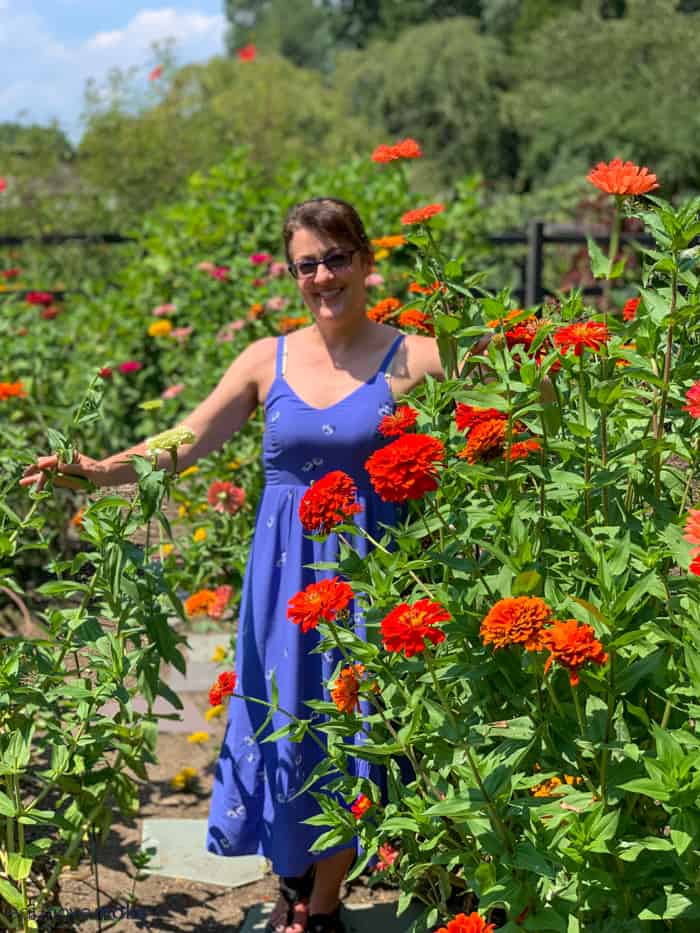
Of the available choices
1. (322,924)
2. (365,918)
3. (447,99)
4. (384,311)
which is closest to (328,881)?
(322,924)

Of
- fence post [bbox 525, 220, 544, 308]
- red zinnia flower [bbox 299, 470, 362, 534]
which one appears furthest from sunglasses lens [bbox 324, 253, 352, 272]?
fence post [bbox 525, 220, 544, 308]

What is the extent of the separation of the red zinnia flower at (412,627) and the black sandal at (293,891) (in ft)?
3.96

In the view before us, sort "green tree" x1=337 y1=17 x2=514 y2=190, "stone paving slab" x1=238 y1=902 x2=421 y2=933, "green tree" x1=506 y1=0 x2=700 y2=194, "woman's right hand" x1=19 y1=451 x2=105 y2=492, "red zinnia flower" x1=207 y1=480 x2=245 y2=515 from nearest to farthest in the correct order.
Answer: "woman's right hand" x1=19 y1=451 x2=105 y2=492 → "stone paving slab" x1=238 y1=902 x2=421 y2=933 → "red zinnia flower" x1=207 y1=480 x2=245 y2=515 → "green tree" x1=506 y1=0 x2=700 y2=194 → "green tree" x1=337 y1=17 x2=514 y2=190

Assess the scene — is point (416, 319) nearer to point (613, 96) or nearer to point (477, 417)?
point (477, 417)

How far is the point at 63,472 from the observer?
88.9 inches

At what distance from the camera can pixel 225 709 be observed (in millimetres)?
3611

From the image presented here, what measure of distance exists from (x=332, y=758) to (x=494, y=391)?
2.05 feet

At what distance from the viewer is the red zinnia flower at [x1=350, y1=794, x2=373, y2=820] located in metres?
1.89

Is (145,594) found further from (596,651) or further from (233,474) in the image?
(233,474)

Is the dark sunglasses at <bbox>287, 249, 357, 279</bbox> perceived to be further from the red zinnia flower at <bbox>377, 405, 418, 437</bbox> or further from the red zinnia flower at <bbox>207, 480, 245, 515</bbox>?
the red zinnia flower at <bbox>207, 480, 245, 515</bbox>

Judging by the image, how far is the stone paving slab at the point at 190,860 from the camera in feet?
9.57

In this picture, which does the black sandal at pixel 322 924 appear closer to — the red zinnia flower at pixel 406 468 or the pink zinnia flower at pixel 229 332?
the red zinnia flower at pixel 406 468

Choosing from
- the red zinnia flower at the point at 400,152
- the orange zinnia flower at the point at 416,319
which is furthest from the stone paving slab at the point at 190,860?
the red zinnia flower at the point at 400,152

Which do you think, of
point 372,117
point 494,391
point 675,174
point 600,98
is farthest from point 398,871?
point 372,117
